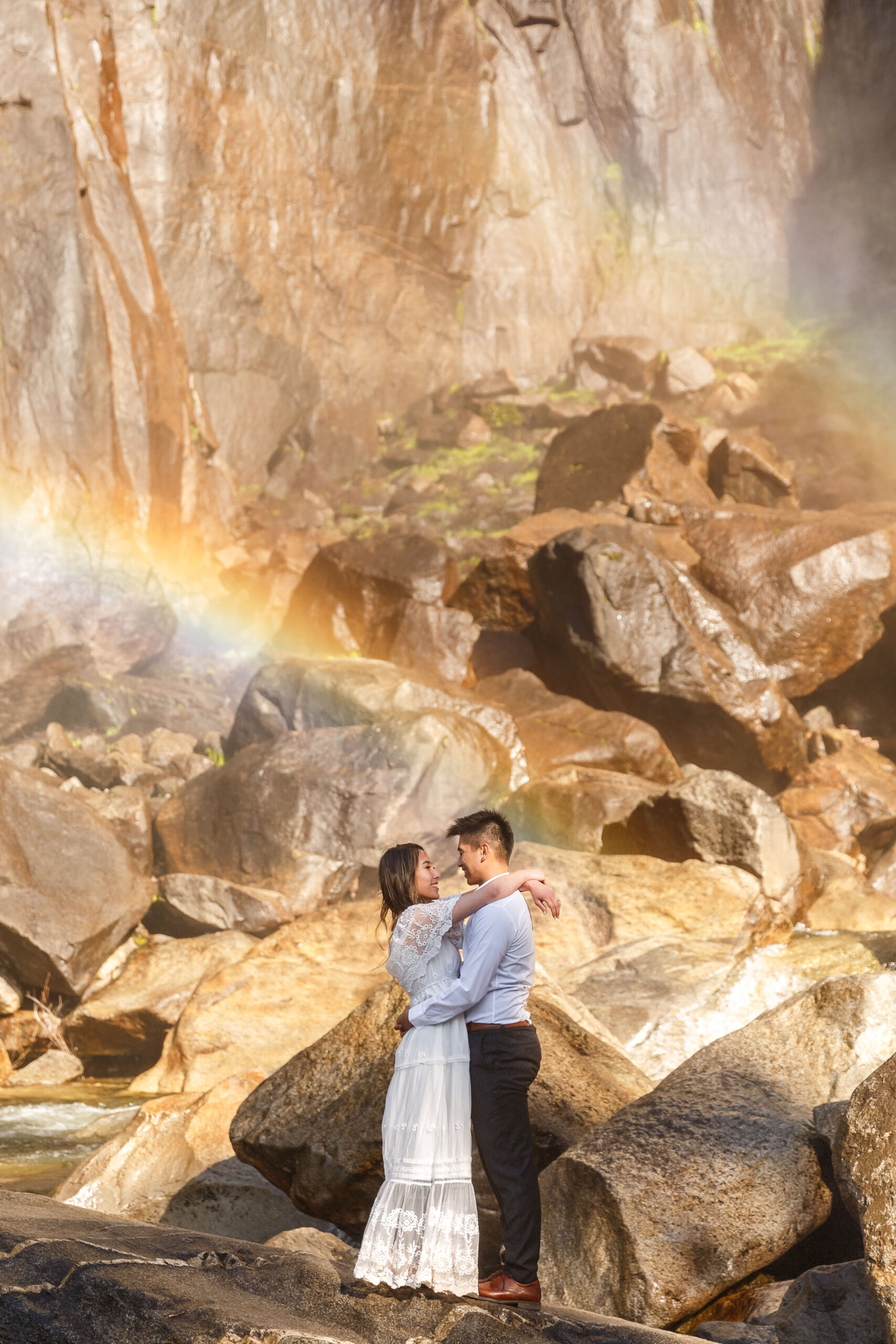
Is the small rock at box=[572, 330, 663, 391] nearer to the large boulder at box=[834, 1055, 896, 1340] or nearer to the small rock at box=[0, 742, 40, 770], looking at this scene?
the small rock at box=[0, 742, 40, 770]

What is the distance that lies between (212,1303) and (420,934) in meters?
1.25

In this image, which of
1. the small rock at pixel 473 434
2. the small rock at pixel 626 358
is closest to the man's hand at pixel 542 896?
the small rock at pixel 473 434

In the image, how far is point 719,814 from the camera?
367 inches

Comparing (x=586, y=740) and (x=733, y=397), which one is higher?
(x=733, y=397)

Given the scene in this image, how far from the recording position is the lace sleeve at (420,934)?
142 inches

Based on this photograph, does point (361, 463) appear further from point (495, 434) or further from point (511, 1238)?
point (511, 1238)

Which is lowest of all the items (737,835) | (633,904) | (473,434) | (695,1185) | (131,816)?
(131,816)

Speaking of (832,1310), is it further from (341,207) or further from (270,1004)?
(341,207)

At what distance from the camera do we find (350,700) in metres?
12.4

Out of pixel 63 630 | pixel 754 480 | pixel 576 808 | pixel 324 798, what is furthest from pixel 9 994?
pixel 754 480

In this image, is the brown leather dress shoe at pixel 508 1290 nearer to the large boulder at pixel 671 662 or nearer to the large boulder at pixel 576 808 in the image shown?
the large boulder at pixel 576 808

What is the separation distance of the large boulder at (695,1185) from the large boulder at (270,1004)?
13.6 ft

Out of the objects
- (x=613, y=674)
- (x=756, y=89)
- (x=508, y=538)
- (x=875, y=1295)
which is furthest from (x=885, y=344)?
(x=875, y=1295)

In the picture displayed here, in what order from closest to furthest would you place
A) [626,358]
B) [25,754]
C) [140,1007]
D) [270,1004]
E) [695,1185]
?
[695,1185] < [270,1004] < [140,1007] < [25,754] < [626,358]
